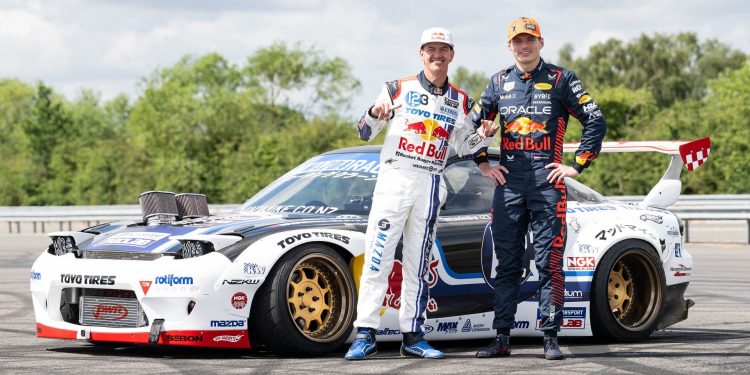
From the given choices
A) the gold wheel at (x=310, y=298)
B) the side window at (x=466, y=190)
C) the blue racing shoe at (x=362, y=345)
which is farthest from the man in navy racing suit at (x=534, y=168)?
the gold wheel at (x=310, y=298)

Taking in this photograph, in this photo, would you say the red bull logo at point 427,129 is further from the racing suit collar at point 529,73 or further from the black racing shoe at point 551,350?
the black racing shoe at point 551,350

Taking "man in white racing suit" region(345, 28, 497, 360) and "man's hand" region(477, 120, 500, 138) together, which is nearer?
"man in white racing suit" region(345, 28, 497, 360)

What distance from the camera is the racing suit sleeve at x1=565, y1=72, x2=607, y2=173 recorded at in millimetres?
Result: 7250

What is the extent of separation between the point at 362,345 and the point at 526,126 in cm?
160

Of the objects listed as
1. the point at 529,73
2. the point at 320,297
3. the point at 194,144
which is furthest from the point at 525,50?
the point at 194,144

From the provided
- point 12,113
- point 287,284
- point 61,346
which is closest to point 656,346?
point 287,284

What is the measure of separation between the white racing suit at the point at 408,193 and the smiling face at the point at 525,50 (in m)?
0.44

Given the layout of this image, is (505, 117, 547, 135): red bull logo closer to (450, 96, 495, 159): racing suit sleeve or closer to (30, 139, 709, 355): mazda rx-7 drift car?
(450, 96, 495, 159): racing suit sleeve

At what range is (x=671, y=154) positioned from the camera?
8766 millimetres

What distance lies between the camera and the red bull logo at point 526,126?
7.20 metres

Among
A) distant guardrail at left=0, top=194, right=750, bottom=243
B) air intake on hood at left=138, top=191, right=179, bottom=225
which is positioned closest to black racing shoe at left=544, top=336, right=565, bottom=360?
air intake on hood at left=138, top=191, right=179, bottom=225

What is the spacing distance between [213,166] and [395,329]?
45.4 metres

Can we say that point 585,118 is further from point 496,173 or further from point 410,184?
point 410,184

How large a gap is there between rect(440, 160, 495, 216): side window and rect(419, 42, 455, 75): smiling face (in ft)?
3.06
